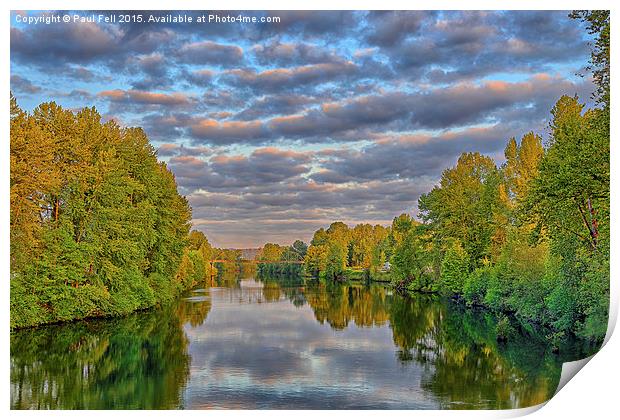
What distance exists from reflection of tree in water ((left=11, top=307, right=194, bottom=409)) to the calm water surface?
33 mm

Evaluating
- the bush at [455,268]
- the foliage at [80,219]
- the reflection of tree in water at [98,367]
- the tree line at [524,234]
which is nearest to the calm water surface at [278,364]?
the reflection of tree in water at [98,367]

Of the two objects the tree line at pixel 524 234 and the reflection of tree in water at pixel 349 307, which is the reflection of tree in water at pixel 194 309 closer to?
the reflection of tree in water at pixel 349 307

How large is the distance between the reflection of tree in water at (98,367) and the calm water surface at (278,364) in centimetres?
3

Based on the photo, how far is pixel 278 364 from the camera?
19.7m

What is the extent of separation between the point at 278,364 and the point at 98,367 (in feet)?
17.8

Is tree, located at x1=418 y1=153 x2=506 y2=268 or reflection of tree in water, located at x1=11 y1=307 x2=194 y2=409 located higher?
tree, located at x1=418 y1=153 x2=506 y2=268

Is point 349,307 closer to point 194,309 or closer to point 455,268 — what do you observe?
point 455,268

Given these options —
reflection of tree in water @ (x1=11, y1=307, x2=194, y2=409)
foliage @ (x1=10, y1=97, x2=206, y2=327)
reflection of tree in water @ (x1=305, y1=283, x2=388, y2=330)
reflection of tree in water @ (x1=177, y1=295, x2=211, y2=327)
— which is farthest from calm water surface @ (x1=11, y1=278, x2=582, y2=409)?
foliage @ (x1=10, y1=97, x2=206, y2=327)

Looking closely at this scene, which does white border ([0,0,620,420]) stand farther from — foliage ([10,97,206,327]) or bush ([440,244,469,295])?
bush ([440,244,469,295])

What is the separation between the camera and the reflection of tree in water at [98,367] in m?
15.6

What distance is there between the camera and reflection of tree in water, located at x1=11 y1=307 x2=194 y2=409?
15578mm

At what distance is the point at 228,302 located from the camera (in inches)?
1540

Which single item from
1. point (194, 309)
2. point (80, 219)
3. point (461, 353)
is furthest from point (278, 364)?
point (194, 309)
